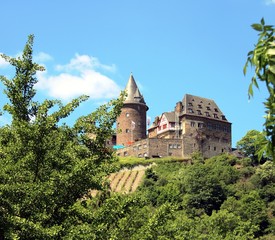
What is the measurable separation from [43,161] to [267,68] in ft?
31.7

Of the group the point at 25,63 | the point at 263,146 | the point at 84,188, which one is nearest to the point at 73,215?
the point at 84,188

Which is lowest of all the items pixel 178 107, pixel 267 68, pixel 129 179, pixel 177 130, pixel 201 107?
pixel 267 68

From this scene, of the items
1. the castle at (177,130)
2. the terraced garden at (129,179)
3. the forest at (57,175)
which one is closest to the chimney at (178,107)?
the castle at (177,130)

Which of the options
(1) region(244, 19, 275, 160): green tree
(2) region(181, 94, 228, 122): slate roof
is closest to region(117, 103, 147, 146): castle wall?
(2) region(181, 94, 228, 122): slate roof

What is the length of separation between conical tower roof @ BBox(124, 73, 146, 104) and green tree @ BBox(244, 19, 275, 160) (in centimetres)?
10412

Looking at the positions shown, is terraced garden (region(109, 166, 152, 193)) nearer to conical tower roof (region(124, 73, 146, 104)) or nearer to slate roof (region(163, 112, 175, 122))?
slate roof (region(163, 112, 175, 122))

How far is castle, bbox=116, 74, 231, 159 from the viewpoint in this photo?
97.8 metres

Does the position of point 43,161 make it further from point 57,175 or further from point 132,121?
point 132,121

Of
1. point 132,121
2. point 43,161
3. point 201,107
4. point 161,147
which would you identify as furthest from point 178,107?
point 43,161

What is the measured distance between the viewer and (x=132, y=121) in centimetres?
10725

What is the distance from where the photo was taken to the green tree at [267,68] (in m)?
4.79

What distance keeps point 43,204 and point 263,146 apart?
334 inches

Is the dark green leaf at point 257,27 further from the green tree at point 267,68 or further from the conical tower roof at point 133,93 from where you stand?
the conical tower roof at point 133,93

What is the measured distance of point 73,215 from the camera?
13.4 metres
